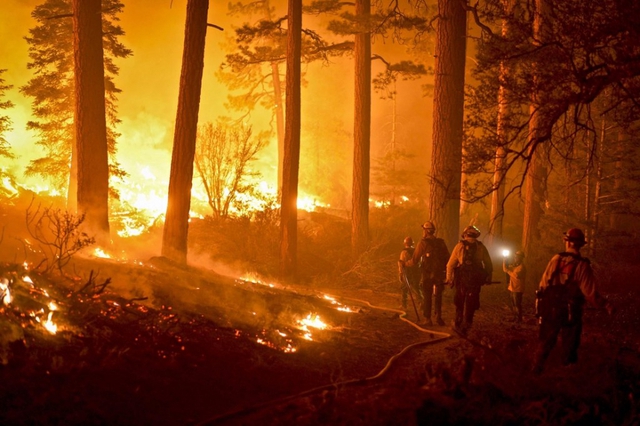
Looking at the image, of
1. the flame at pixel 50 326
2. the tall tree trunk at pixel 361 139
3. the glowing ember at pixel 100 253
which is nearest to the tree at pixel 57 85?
the glowing ember at pixel 100 253

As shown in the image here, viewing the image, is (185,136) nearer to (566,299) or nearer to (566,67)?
(566,67)

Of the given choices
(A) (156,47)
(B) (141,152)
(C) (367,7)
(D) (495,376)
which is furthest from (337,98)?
(D) (495,376)

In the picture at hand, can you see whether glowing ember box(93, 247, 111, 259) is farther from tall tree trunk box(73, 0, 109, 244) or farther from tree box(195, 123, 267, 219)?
tree box(195, 123, 267, 219)

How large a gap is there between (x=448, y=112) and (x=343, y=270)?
275 inches

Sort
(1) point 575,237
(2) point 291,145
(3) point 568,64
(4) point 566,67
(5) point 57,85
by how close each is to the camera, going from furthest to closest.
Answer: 1. (5) point 57,85
2. (2) point 291,145
3. (4) point 566,67
4. (3) point 568,64
5. (1) point 575,237

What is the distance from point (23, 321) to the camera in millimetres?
5590

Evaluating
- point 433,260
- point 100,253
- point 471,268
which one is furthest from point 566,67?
point 100,253

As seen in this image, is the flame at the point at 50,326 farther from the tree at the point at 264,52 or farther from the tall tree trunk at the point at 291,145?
the tree at the point at 264,52

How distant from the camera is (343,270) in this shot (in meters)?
18.0

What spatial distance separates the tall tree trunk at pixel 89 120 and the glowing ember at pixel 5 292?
6939 millimetres

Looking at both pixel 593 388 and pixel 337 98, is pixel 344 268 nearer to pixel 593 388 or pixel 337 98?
pixel 593 388

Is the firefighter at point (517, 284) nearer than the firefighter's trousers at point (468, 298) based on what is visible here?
No

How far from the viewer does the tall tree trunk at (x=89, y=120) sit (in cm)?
1296

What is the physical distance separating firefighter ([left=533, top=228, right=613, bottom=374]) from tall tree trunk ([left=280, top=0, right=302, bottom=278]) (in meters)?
10.4
